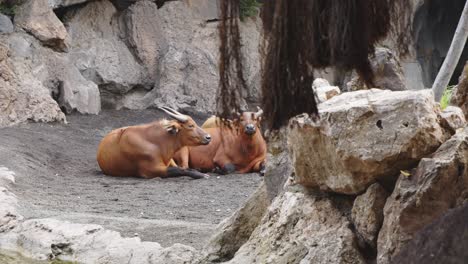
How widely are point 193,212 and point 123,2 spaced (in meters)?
8.55

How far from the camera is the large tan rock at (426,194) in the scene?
3873mm

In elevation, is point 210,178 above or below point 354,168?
below

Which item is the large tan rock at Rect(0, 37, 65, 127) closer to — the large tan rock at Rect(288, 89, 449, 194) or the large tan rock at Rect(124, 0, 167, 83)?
the large tan rock at Rect(124, 0, 167, 83)

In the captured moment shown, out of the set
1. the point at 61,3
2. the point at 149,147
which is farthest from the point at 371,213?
the point at 61,3

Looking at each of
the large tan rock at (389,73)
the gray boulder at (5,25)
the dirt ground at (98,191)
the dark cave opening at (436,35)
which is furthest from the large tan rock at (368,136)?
the dark cave opening at (436,35)

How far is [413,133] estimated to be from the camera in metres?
4.13

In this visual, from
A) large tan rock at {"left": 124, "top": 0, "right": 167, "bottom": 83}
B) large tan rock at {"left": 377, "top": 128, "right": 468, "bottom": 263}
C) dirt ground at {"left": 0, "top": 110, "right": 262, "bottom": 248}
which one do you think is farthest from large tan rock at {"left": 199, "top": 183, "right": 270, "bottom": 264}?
large tan rock at {"left": 124, "top": 0, "right": 167, "bottom": 83}

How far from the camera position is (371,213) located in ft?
14.0

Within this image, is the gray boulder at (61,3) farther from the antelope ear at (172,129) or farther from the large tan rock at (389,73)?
the large tan rock at (389,73)

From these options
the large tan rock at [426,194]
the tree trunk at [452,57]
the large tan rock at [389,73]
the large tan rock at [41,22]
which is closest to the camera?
the large tan rock at [426,194]

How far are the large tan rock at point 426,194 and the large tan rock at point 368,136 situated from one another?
0.42 ft

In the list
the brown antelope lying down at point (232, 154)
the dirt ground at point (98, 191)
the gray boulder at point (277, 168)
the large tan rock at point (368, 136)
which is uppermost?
the large tan rock at point (368, 136)

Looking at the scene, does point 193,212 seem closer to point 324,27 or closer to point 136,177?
point 136,177

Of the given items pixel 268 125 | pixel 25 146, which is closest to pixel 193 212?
pixel 25 146
